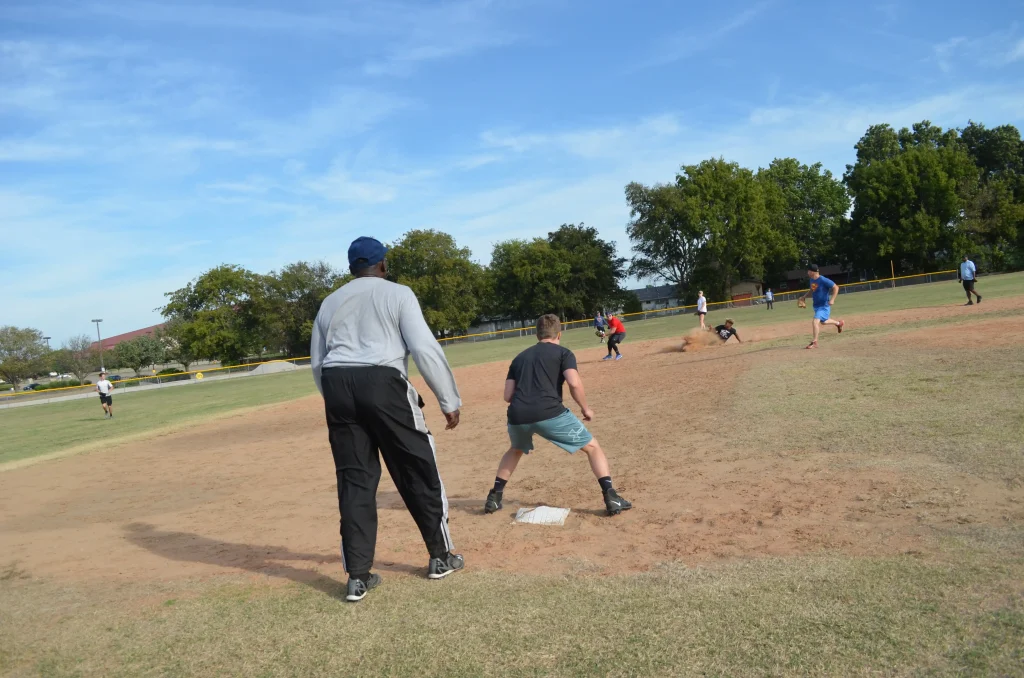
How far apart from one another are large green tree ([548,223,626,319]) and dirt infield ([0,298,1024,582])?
69931mm

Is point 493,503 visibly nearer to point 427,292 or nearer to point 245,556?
point 245,556

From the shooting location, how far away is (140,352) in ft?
318

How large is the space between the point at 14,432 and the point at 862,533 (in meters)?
27.3

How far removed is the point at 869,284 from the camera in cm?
6269

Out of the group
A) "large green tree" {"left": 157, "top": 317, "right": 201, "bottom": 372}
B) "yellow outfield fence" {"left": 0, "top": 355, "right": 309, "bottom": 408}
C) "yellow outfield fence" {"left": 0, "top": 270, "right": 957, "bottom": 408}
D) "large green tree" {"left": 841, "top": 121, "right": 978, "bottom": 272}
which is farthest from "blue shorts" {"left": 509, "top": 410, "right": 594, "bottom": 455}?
"large green tree" {"left": 157, "top": 317, "right": 201, "bottom": 372}

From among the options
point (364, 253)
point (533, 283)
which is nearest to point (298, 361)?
point (533, 283)

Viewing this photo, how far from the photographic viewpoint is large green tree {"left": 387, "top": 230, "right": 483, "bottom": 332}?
269 ft

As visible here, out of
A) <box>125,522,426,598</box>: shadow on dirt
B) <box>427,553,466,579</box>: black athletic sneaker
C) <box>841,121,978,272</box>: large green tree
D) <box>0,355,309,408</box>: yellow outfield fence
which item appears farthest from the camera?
<box>841,121,978,272</box>: large green tree

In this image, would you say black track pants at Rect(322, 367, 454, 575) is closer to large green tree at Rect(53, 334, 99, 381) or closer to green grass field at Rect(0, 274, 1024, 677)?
green grass field at Rect(0, 274, 1024, 677)

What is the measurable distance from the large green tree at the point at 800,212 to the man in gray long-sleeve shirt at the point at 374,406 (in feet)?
251

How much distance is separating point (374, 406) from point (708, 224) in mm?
75274

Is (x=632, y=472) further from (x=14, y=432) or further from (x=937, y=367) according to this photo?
(x=14, y=432)

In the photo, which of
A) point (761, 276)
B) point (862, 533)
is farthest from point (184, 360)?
point (862, 533)

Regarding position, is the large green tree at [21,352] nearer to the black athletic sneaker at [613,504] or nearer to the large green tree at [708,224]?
the large green tree at [708,224]
